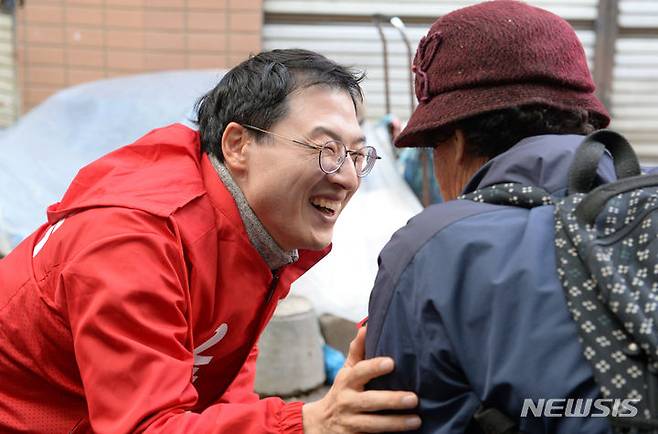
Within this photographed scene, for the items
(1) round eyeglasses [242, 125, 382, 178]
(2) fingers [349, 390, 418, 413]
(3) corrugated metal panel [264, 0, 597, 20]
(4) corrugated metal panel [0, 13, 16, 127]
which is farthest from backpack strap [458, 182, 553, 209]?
(4) corrugated metal panel [0, 13, 16, 127]

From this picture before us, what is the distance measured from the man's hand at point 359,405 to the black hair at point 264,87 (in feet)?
2.90

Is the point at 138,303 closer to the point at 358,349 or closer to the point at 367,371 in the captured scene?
the point at 358,349

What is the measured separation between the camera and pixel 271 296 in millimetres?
2721

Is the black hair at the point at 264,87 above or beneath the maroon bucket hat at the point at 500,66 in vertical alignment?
beneath

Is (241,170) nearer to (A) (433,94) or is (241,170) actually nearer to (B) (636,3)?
(A) (433,94)

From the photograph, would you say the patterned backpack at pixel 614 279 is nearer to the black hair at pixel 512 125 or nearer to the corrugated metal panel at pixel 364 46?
the black hair at pixel 512 125

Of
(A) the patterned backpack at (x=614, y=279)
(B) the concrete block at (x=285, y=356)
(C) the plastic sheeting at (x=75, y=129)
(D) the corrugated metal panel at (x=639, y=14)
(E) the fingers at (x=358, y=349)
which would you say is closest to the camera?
(A) the patterned backpack at (x=614, y=279)

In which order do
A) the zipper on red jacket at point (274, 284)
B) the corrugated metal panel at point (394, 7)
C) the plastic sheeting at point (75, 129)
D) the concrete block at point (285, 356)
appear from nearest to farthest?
the zipper on red jacket at point (274, 284), the concrete block at point (285, 356), the plastic sheeting at point (75, 129), the corrugated metal panel at point (394, 7)

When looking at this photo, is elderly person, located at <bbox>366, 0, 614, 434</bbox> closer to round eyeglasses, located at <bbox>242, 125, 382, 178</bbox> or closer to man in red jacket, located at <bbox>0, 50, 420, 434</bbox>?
man in red jacket, located at <bbox>0, 50, 420, 434</bbox>

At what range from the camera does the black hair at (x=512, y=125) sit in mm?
1903

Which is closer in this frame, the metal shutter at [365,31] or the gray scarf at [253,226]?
the gray scarf at [253,226]

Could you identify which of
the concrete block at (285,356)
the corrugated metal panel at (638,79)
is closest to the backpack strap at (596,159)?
the concrete block at (285,356)

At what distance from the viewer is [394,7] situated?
23.8ft

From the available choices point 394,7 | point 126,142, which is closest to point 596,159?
point 126,142
